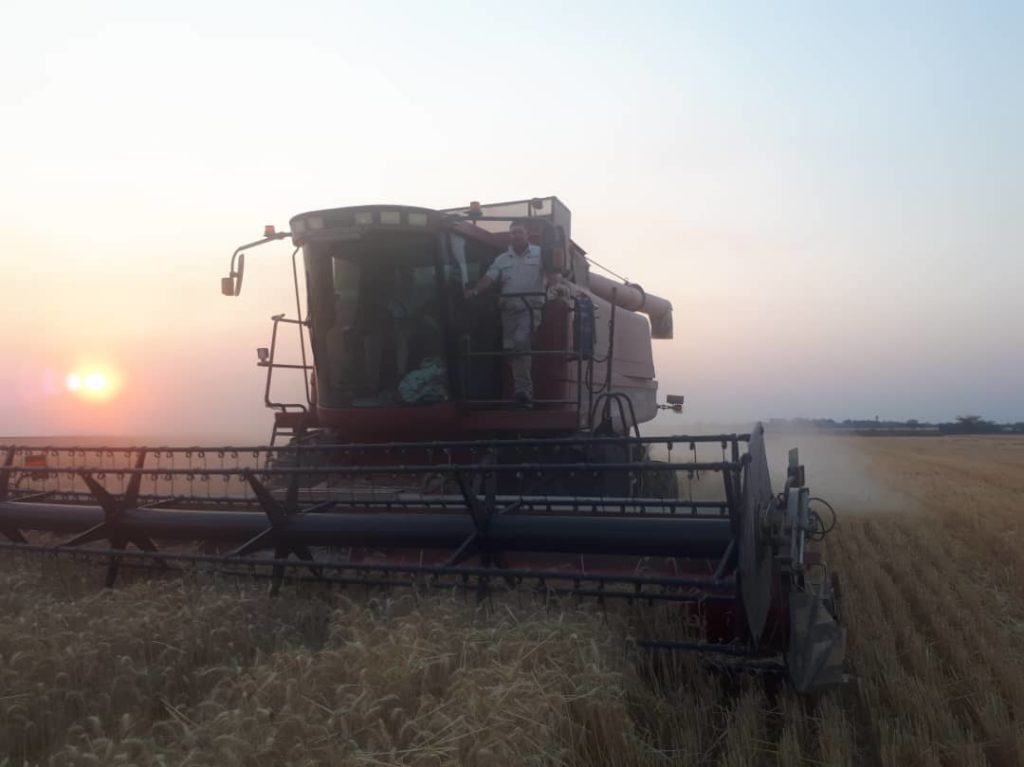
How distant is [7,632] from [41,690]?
1.92ft

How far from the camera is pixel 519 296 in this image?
21.8 ft

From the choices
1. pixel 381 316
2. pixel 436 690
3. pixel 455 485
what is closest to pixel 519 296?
pixel 381 316

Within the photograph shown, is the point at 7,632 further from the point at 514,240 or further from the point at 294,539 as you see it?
the point at 514,240

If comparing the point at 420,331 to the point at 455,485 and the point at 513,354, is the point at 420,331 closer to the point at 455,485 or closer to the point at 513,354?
the point at 513,354

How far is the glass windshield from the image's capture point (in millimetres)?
6551

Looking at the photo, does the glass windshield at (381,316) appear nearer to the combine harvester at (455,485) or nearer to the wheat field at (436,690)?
the combine harvester at (455,485)

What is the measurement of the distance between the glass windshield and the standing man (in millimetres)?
378

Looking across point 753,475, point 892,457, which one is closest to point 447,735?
point 753,475

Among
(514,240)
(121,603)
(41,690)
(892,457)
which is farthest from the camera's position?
(892,457)

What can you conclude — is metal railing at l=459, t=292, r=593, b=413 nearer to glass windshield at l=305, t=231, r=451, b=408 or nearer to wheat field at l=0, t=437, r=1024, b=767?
glass windshield at l=305, t=231, r=451, b=408

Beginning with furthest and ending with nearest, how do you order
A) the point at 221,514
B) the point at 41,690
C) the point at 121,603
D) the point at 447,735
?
the point at 221,514 → the point at 121,603 → the point at 41,690 → the point at 447,735

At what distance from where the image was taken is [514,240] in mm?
6727

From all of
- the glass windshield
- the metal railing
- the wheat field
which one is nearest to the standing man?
the metal railing

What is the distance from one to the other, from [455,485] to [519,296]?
135cm
